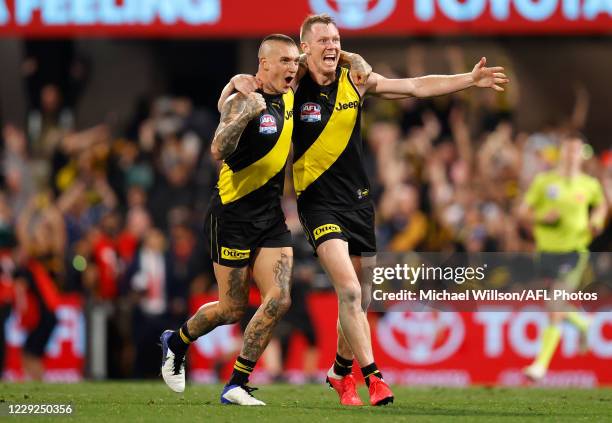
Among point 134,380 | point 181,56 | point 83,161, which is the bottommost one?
point 134,380

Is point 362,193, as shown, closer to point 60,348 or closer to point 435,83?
point 435,83

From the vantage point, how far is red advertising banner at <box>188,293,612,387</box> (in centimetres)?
1645

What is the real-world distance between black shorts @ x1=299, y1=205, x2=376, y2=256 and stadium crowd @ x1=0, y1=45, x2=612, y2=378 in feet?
19.2

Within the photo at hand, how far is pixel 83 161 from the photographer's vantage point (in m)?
19.6

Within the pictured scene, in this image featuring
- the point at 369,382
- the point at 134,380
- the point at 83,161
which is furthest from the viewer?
the point at 83,161

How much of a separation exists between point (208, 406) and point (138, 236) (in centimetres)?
753

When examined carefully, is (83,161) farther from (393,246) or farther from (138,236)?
(393,246)

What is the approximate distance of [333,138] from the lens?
10.7m

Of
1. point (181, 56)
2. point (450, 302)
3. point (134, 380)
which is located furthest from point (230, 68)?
point (450, 302)

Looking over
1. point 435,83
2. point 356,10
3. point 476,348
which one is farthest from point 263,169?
point 356,10

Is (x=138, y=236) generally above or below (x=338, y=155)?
below

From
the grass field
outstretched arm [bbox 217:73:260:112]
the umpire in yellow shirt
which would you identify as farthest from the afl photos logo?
outstretched arm [bbox 217:73:260:112]

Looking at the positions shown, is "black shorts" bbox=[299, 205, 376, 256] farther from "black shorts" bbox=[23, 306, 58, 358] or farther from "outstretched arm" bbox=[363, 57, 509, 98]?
"black shorts" bbox=[23, 306, 58, 358]

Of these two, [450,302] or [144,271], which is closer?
[450,302]
